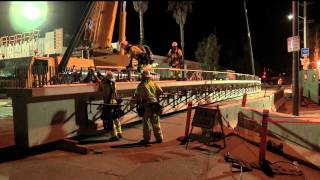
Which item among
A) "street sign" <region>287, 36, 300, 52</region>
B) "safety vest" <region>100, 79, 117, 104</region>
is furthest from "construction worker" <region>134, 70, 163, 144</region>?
"street sign" <region>287, 36, 300, 52</region>

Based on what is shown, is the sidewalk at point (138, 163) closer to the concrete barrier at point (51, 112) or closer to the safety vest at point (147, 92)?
the concrete barrier at point (51, 112)

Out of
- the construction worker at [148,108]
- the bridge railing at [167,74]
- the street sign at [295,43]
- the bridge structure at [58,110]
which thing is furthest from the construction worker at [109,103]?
the street sign at [295,43]

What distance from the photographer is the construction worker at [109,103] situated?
1020cm

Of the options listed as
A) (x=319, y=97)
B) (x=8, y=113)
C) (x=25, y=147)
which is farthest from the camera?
(x=319, y=97)

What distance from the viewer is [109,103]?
10227 mm

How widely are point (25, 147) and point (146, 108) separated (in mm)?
3139

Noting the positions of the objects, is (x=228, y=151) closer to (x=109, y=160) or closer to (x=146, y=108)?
(x=146, y=108)

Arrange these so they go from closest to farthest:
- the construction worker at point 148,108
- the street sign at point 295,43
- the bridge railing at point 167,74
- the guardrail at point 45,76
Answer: the guardrail at point 45,76 < the construction worker at point 148,108 < the street sign at point 295,43 < the bridge railing at point 167,74

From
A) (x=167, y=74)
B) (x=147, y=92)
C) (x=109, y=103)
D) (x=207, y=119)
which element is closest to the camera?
(x=207, y=119)

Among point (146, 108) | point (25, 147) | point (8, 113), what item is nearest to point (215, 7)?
point (146, 108)

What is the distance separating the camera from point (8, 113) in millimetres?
15844

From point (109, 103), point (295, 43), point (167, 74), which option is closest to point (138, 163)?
point (109, 103)

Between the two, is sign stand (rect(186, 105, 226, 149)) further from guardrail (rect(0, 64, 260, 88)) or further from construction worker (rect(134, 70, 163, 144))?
guardrail (rect(0, 64, 260, 88))

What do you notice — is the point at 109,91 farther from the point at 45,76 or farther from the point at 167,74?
the point at 167,74
